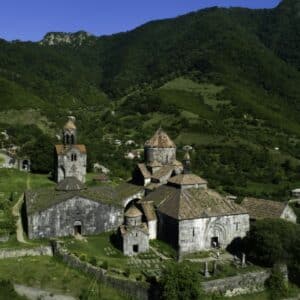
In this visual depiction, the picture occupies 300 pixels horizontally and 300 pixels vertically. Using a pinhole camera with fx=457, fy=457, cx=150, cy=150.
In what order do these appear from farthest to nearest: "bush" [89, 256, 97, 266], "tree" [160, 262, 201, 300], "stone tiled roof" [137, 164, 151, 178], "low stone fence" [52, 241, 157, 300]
A: "stone tiled roof" [137, 164, 151, 178] < "bush" [89, 256, 97, 266] < "low stone fence" [52, 241, 157, 300] < "tree" [160, 262, 201, 300]

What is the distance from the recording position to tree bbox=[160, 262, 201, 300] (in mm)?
34625

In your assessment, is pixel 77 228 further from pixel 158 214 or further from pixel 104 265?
pixel 104 265

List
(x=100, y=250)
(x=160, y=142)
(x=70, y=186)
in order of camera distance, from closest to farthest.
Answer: (x=100, y=250) → (x=70, y=186) → (x=160, y=142)

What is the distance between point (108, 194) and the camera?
182ft

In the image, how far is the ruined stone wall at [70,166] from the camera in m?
71.7

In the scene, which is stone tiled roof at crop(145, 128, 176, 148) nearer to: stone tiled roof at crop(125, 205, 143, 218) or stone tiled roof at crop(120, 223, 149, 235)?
stone tiled roof at crop(125, 205, 143, 218)

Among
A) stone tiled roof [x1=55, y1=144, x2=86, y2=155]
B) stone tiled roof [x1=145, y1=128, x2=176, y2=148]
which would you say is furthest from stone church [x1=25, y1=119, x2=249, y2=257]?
stone tiled roof [x1=55, y1=144, x2=86, y2=155]

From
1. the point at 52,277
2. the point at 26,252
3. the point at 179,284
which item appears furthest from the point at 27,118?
the point at 179,284

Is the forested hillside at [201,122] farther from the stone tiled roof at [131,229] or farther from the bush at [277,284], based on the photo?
the bush at [277,284]

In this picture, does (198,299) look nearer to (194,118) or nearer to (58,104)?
(194,118)

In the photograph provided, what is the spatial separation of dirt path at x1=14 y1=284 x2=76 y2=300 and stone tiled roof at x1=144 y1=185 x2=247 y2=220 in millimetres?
14001

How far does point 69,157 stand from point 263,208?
3320cm

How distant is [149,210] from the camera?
5000 cm

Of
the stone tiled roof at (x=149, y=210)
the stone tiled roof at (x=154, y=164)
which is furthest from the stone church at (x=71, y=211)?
the stone tiled roof at (x=154, y=164)
